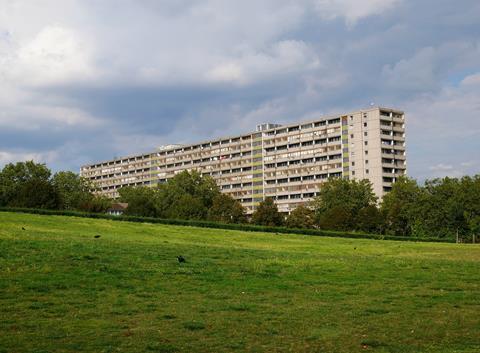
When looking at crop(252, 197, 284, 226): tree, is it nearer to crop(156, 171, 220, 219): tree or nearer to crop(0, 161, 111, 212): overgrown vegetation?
crop(156, 171, 220, 219): tree

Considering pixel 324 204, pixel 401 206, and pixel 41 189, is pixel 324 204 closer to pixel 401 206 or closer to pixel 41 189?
pixel 401 206

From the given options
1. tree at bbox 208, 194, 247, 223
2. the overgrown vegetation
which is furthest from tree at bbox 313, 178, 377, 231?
the overgrown vegetation

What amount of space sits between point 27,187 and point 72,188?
4743cm

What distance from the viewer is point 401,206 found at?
422 ft

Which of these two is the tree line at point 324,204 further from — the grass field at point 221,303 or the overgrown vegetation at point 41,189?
the grass field at point 221,303

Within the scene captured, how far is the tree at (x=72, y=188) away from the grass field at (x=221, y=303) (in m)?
123

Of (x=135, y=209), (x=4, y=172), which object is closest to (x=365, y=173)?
(x=135, y=209)

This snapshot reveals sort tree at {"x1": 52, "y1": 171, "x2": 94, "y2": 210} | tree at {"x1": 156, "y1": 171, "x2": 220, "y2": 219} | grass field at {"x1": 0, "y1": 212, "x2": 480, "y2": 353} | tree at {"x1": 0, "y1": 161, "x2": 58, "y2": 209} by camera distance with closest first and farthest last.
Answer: grass field at {"x1": 0, "y1": 212, "x2": 480, "y2": 353} < tree at {"x1": 0, "y1": 161, "x2": 58, "y2": 209} < tree at {"x1": 52, "y1": 171, "x2": 94, "y2": 210} < tree at {"x1": 156, "y1": 171, "x2": 220, "y2": 219}

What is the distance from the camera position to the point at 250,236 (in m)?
56.6

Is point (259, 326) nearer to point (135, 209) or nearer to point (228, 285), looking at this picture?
point (228, 285)

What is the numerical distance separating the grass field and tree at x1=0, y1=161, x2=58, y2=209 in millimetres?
86847

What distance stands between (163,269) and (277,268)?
5.54 meters

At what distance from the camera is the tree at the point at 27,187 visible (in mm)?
109500

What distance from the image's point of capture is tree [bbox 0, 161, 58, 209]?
110m
